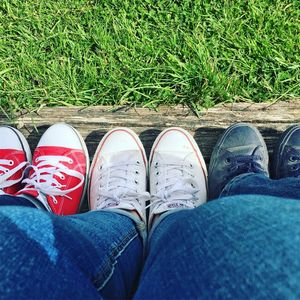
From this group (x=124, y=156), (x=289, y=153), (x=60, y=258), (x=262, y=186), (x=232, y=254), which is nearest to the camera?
(x=232, y=254)

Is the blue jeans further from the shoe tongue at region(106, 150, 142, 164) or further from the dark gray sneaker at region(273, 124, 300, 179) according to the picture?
the dark gray sneaker at region(273, 124, 300, 179)

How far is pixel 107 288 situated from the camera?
964 mm

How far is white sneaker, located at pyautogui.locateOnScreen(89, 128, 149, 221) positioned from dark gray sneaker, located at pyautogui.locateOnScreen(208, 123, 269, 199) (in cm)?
26

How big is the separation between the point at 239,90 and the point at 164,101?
0.27m

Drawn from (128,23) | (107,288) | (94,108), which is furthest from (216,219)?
(128,23)

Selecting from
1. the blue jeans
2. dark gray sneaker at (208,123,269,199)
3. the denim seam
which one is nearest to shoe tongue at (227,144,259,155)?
dark gray sneaker at (208,123,269,199)

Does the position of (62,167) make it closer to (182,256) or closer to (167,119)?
(167,119)

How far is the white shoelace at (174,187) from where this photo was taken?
1.50 m

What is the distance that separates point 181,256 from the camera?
2.69ft

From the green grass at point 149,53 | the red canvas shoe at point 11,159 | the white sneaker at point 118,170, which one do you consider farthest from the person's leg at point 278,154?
the red canvas shoe at point 11,159

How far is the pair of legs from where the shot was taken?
0.71 metres

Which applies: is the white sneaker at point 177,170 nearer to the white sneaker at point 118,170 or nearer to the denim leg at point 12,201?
the white sneaker at point 118,170

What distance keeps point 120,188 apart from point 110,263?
56 cm

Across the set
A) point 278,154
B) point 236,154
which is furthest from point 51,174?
point 278,154
